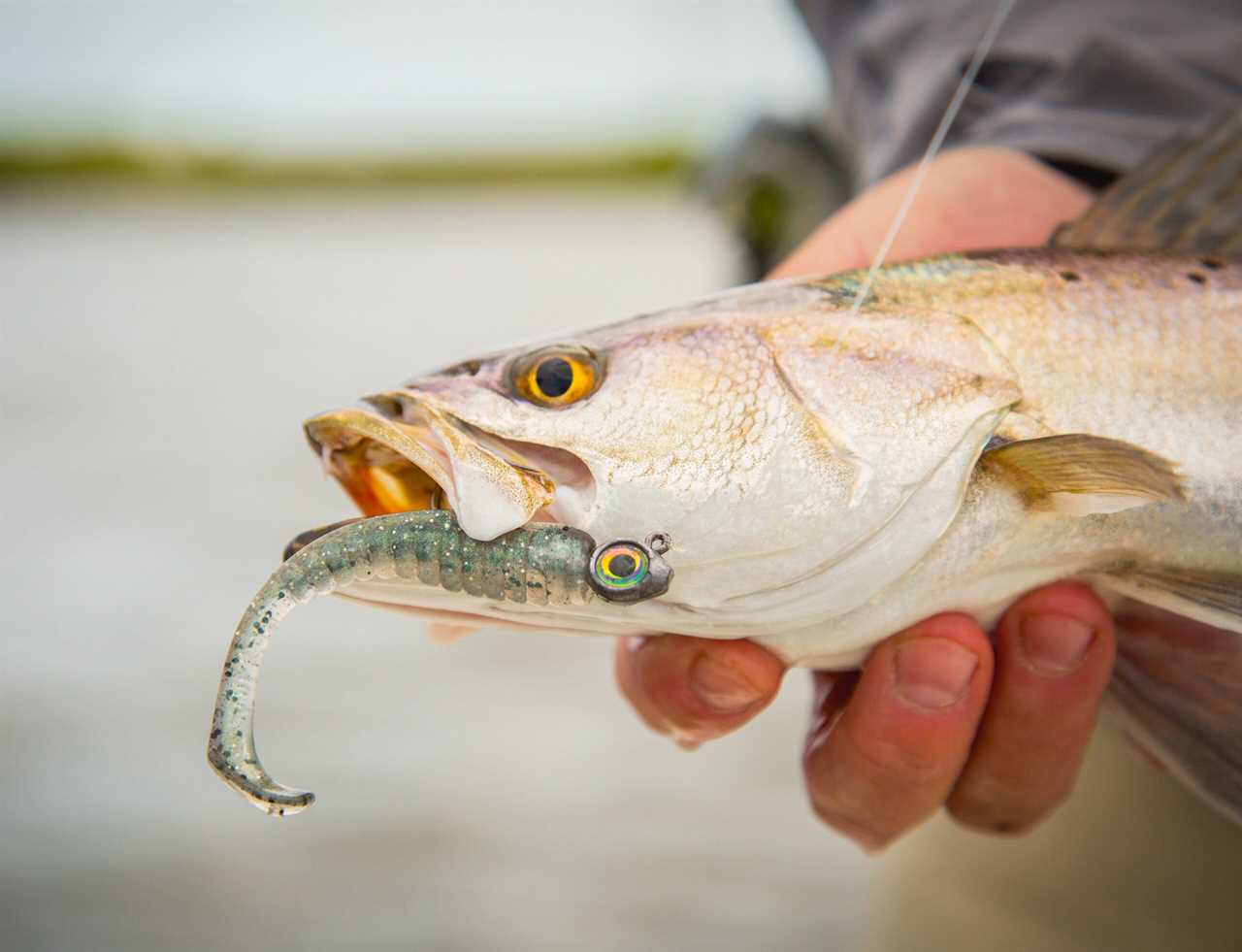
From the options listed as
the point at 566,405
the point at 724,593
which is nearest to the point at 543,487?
the point at 566,405

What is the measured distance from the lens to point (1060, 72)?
3.02m

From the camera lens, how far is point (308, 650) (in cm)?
570

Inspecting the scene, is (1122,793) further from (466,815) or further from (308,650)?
(308,650)

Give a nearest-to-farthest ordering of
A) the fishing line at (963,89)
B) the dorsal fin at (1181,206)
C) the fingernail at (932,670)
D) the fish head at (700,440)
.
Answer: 1. the fish head at (700,440)
2. the fingernail at (932,670)
3. the dorsal fin at (1181,206)
4. the fishing line at (963,89)

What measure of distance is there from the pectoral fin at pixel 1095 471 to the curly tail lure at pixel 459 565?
0.70m

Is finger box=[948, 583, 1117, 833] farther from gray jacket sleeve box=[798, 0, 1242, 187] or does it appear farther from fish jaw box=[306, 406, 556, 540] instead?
gray jacket sleeve box=[798, 0, 1242, 187]

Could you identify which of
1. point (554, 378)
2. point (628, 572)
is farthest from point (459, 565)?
point (554, 378)

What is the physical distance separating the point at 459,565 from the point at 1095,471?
1.11 meters

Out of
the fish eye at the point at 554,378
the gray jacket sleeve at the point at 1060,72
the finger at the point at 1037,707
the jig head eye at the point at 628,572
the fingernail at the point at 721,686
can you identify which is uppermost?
Result: the gray jacket sleeve at the point at 1060,72

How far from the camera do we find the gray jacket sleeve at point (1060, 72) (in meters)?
2.80

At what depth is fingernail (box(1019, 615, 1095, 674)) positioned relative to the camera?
214 cm

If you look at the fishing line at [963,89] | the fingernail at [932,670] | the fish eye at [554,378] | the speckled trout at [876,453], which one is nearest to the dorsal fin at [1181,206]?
the speckled trout at [876,453]

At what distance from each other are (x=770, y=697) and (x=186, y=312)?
15.8 metres

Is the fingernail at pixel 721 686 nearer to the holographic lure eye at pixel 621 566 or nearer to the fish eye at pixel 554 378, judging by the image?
the holographic lure eye at pixel 621 566
